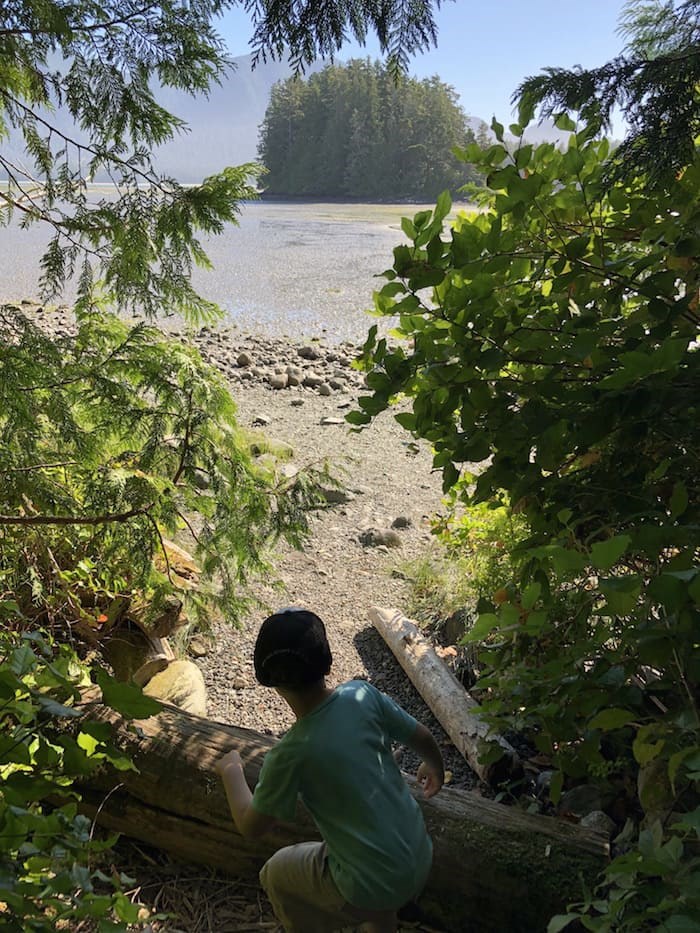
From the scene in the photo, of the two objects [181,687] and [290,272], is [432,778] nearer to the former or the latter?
[181,687]

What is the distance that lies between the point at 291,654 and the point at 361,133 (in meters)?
Answer: 20.7

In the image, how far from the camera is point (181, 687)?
3.38m

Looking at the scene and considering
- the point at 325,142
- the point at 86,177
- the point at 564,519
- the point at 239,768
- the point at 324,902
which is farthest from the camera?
the point at 325,142

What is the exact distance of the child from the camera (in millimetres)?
1601

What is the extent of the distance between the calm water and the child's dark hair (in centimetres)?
769

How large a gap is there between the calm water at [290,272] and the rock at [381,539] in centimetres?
478

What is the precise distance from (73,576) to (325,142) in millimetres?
20074

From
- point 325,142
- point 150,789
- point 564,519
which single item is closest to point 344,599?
point 150,789

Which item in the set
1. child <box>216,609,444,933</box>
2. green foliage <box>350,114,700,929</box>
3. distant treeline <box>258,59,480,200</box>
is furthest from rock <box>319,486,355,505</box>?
distant treeline <box>258,59,480,200</box>

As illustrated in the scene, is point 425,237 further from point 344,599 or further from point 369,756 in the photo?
point 344,599

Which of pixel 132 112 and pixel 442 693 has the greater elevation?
pixel 132 112

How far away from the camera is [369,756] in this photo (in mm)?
1624

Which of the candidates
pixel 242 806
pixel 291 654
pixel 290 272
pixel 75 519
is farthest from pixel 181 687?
pixel 290 272

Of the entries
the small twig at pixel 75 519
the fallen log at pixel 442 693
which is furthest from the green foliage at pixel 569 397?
the small twig at pixel 75 519
